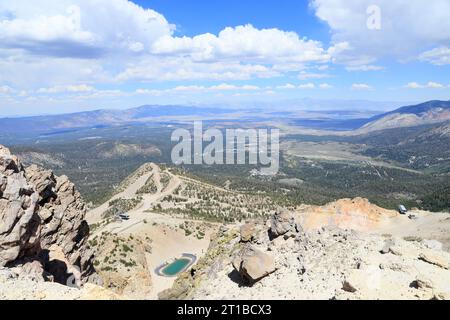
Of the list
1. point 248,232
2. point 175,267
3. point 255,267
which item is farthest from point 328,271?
point 175,267

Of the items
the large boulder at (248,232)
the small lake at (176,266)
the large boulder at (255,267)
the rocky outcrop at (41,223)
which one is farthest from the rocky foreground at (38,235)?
Answer: the small lake at (176,266)

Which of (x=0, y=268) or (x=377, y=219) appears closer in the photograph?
(x=0, y=268)

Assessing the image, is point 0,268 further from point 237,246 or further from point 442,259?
point 442,259

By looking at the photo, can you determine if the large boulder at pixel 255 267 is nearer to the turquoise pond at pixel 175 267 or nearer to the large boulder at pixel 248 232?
the large boulder at pixel 248 232

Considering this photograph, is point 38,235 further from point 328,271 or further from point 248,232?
point 328,271
